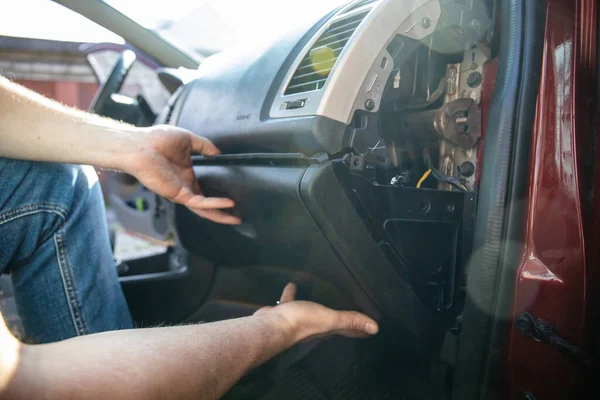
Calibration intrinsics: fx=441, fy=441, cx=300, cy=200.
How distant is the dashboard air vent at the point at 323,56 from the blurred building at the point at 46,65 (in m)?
0.75

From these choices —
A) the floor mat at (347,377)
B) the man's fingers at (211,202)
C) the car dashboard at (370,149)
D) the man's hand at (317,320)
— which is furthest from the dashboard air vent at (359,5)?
the floor mat at (347,377)

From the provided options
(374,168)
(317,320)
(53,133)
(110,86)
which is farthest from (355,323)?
(110,86)

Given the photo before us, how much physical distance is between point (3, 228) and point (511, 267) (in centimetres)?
96

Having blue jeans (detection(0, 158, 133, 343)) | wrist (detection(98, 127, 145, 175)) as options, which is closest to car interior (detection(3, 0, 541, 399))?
wrist (detection(98, 127, 145, 175))

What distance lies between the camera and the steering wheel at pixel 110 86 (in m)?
1.53

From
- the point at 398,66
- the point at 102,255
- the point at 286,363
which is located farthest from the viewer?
the point at 286,363

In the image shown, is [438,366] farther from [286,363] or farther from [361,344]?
[286,363]

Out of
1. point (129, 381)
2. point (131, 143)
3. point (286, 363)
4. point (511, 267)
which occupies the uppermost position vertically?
point (131, 143)

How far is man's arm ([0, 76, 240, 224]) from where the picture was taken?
0.90m

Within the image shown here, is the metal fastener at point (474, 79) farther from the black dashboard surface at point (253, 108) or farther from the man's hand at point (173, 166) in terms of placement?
the man's hand at point (173, 166)

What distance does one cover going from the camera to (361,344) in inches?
45.9

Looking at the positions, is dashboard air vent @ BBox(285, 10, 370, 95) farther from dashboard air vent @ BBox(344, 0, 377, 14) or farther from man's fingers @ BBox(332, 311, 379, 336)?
man's fingers @ BBox(332, 311, 379, 336)

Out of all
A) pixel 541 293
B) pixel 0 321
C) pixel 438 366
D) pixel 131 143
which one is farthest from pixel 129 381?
pixel 438 366

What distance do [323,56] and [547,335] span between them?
26.9 inches
